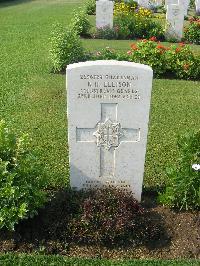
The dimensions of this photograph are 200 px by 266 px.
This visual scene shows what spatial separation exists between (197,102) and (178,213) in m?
4.77

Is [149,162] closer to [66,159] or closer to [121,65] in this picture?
[66,159]

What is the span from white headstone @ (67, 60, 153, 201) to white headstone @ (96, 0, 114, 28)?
11605 mm

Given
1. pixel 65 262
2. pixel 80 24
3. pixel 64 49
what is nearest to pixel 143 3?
pixel 80 24

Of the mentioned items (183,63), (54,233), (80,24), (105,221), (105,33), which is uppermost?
(80,24)

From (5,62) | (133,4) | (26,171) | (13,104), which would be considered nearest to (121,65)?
(26,171)

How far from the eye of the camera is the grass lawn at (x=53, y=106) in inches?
271

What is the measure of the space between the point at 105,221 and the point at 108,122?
1115 mm

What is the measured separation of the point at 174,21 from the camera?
627 inches

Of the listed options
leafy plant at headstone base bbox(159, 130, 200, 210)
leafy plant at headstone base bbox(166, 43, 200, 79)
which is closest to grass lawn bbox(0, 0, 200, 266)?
leafy plant at headstone base bbox(159, 130, 200, 210)

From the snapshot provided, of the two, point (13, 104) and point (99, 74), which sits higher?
point (99, 74)

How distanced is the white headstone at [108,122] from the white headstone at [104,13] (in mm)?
11605

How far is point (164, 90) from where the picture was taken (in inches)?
408

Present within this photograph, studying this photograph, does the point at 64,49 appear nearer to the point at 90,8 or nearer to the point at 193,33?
the point at 193,33

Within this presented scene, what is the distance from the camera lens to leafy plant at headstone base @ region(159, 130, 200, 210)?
5.10 m
